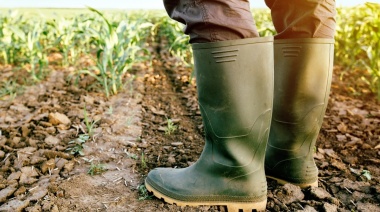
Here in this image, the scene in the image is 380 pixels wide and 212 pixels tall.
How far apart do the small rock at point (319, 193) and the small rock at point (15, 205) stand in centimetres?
98

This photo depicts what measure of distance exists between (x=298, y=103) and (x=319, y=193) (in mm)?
338

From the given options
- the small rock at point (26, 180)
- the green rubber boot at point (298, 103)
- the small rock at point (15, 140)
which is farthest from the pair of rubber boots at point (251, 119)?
the small rock at point (15, 140)

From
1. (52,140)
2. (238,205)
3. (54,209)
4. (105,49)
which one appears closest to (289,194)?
(238,205)

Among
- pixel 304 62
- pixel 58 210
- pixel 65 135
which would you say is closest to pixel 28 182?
pixel 58 210

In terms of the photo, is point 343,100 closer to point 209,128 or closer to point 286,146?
point 286,146

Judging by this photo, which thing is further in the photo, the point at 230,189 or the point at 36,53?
the point at 36,53

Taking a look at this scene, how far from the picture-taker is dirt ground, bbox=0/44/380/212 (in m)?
1.32

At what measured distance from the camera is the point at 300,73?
1282mm

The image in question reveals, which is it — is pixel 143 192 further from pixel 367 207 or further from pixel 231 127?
pixel 367 207

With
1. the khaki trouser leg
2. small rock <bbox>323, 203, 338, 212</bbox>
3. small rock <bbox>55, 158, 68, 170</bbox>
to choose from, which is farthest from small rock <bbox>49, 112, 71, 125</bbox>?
small rock <bbox>323, 203, 338, 212</bbox>

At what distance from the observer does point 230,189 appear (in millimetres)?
1216

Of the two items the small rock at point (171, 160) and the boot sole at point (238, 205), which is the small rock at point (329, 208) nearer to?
the boot sole at point (238, 205)

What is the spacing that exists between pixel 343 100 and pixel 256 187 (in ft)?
6.12

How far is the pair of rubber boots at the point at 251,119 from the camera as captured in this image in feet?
3.57
